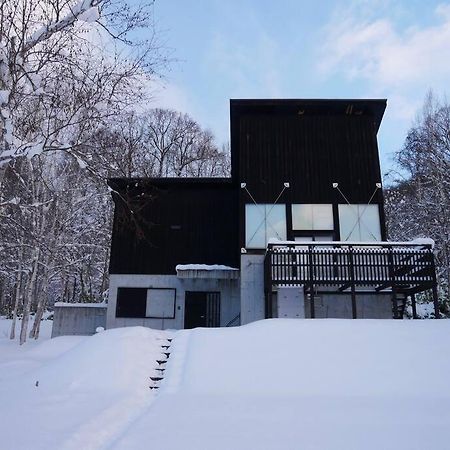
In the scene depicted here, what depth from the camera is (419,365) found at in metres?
7.13

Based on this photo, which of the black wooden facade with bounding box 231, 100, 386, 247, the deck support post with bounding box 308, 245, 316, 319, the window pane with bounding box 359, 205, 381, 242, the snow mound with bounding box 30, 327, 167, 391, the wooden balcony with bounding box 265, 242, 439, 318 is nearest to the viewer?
the snow mound with bounding box 30, 327, 167, 391

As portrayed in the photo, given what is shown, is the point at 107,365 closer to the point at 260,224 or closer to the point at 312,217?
the point at 260,224

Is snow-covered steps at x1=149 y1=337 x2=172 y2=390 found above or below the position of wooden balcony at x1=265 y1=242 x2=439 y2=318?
below

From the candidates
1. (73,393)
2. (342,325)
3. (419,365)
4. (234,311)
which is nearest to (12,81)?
(73,393)

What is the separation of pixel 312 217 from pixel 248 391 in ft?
29.9

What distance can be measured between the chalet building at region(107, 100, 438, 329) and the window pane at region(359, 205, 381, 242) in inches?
1.4

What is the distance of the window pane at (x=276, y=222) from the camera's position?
565 inches

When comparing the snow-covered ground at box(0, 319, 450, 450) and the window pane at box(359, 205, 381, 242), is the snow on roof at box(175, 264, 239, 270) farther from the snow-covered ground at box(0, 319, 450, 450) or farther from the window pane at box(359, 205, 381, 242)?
the snow-covered ground at box(0, 319, 450, 450)

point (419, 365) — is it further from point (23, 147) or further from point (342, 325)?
point (23, 147)

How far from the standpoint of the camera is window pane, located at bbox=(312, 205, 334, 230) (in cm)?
1447

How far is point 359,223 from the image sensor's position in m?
14.4

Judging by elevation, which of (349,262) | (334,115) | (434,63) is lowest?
(349,262)

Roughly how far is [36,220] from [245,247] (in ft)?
32.4

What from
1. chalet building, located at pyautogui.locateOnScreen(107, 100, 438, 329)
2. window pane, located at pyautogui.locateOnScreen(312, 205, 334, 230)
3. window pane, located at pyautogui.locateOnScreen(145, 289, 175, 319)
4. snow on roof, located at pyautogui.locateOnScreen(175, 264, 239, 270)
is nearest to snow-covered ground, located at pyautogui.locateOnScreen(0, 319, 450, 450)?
chalet building, located at pyautogui.locateOnScreen(107, 100, 438, 329)
